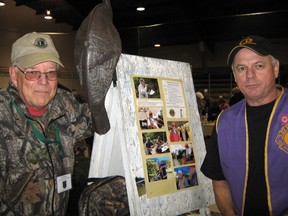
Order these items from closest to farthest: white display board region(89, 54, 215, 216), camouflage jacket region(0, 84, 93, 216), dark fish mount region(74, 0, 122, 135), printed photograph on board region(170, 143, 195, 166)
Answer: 1. camouflage jacket region(0, 84, 93, 216)
2. dark fish mount region(74, 0, 122, 135)
3. white display board region(89, 54, 215, 216)
4. printed photograph on board region(170, 143, 195, 166)

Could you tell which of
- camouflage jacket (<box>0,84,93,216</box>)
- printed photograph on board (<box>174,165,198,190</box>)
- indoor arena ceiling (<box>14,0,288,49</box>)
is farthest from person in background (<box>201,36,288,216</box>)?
indoor arena ceiling (<box>14,0,288,49</box>)

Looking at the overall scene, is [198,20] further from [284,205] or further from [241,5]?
[284,205]

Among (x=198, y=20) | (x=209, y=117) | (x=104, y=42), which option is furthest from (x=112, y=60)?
(x=198, y=20)

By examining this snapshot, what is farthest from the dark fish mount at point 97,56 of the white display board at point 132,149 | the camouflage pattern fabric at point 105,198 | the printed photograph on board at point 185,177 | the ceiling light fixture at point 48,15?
the ceiling light fixture at point 48,15

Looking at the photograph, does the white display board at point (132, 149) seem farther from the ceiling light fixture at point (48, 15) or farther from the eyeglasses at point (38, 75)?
the ceiling light fixture at point (48, 15)

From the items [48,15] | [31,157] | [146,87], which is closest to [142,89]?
[146,87]

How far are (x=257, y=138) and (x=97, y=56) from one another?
878 millimetres

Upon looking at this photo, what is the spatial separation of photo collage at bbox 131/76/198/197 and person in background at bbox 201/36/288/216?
267mm

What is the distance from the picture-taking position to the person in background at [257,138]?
56.8 inches

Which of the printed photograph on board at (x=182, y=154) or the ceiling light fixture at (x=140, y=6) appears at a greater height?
the ceiling light fixture at (x=140, y=6)

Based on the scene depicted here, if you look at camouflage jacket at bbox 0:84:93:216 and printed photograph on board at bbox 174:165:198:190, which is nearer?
camouflage jacket at bbox 0:84:93:216

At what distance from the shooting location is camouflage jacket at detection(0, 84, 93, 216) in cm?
128

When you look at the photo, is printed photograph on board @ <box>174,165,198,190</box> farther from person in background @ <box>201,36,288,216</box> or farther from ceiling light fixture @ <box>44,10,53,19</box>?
ceiling light fixture @ <box>44,10,53,19</box>

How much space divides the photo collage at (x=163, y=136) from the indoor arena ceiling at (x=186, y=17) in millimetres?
5116
